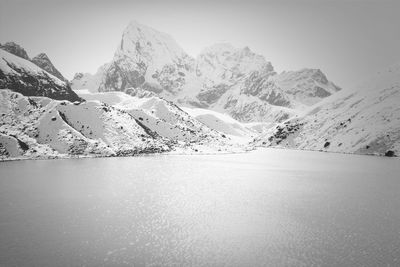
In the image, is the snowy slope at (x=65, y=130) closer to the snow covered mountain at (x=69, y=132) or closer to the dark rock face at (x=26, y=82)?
the snow covered mountain at (x=69, y=132)

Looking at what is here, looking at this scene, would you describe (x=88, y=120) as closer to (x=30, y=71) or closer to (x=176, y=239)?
(x=30, y=71)

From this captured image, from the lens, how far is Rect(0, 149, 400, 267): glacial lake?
93.1 ft

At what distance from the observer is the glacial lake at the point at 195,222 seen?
1117 inches

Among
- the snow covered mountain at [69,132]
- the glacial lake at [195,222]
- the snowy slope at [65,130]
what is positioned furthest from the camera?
the snowy slope at [65,130]

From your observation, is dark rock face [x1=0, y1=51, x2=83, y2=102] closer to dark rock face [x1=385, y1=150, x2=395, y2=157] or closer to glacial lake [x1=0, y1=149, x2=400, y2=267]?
glacial lake [x1=0, y1=149, x2=400, y2=267]

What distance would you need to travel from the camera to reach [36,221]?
3797cm

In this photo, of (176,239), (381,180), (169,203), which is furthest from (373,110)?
(176,239)

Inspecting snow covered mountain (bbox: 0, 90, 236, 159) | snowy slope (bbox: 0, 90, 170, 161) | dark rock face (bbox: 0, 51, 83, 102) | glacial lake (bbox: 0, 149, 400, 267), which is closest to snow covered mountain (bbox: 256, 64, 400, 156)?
snow covered mountain (bbox: 0, 90, 236, 159)

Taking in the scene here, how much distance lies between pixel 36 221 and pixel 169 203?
19.5m

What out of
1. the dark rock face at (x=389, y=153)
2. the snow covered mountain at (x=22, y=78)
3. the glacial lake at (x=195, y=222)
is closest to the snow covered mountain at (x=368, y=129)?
the dark rock face at (x=389, y=153)

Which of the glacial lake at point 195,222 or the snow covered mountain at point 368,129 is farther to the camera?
the snow covered mountain at point 368,129

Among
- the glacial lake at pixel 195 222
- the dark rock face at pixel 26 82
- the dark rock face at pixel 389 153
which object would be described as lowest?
the dark rock face at pixel 389 153

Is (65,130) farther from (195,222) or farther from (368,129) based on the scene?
(368,129)

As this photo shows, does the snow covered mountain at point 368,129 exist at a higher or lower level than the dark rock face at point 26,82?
lower
